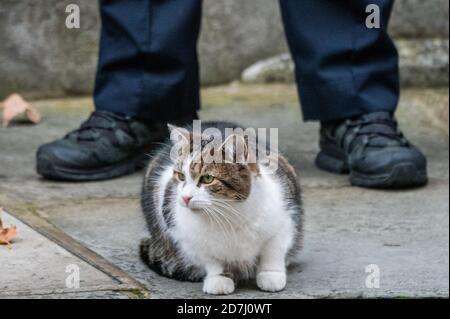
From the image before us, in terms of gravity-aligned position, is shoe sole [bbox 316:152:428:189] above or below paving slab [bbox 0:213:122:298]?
below

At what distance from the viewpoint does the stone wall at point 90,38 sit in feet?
13.5

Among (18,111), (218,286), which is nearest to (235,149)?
(218,286)

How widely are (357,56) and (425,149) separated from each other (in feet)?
1.86

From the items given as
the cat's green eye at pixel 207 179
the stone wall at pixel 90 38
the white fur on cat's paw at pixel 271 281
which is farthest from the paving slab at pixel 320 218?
the stone wall at pixel 90 38

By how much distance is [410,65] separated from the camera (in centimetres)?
439

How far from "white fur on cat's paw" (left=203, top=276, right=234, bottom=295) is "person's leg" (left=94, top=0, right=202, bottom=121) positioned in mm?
1087

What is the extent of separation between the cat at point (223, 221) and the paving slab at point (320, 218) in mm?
39

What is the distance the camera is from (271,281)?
6.94ft

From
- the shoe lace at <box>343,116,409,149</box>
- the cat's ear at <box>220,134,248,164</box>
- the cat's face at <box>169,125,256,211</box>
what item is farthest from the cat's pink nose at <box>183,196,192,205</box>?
the shoe lace at <box>343,116,409,149</box>

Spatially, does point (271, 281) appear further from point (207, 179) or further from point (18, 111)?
point (18, 111)

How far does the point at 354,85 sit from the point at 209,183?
3.91ft

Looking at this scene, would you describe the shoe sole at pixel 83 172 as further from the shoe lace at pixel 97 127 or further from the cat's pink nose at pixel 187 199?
the cat's pink nose at pixel 187 199

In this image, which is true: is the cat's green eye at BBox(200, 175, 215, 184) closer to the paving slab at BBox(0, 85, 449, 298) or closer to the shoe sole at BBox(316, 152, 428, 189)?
the paving slab at BBox(0, 85, 449, 298)

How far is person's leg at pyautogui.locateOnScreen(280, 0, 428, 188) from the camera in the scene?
9.86 feet
